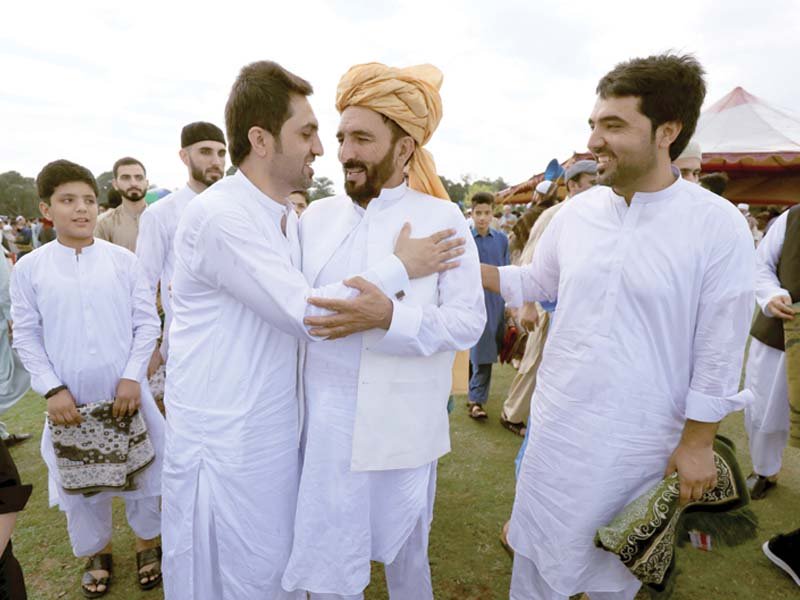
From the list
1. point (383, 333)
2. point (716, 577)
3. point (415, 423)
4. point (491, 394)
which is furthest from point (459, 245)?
point (491, 394)

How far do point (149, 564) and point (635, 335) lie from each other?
2.89 m

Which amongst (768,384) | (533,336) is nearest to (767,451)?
(768,384)

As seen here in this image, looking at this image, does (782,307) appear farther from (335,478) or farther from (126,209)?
(126,209)

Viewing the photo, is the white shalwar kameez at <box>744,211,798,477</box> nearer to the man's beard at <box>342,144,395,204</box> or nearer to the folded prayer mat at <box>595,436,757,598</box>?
the folded prayer mat at <box>595,436,757,598</box>

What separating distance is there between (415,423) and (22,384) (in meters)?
4.43

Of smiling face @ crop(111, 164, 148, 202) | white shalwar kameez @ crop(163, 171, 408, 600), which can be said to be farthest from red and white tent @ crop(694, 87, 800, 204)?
white shalwar kameez @ crop(163, 171, 408, 600)

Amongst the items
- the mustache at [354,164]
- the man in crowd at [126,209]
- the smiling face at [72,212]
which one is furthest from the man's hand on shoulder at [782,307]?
the man in crowd at [126,209]

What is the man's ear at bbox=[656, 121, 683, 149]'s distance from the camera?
5.80 feet

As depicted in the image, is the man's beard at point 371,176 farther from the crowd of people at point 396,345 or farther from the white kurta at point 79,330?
the white kurta at point 79,330

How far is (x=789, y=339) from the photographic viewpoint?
3.04 meters

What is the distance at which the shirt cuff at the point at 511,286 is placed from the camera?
95.2 inches

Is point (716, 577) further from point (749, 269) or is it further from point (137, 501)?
point (137, 501)

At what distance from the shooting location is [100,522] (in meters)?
2.75

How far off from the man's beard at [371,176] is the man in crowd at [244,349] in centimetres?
18
